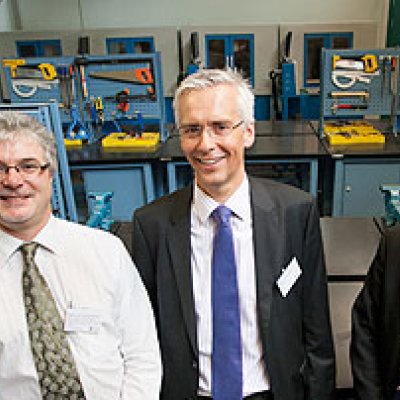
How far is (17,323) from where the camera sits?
98 centimetres

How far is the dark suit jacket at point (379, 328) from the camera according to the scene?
1064 mm

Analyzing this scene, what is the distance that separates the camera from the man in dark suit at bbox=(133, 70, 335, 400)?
3.77 ft

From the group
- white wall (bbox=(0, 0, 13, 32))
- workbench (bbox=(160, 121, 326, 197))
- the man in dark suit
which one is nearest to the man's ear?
the man in dark suit

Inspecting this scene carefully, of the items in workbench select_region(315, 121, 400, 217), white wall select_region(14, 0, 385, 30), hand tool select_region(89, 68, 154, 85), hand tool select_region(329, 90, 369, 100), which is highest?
white wall select_region(14, 0, 385, 30)

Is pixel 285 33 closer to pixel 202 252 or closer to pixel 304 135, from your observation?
pixel 304 135

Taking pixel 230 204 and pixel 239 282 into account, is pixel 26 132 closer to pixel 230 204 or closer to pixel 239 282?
pixel 230 204

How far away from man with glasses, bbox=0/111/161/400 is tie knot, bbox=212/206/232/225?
27 centimetres

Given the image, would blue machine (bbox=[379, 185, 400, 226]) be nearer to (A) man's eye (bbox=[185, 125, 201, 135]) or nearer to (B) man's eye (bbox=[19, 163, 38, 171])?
(A) man's eye (bbox=[185, 125, 201, 135])

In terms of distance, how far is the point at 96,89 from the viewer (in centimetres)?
353

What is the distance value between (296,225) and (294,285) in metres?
0.17

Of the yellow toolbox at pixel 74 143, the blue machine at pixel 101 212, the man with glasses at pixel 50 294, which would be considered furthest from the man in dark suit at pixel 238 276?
the yellow toolbox at pixel 74 143

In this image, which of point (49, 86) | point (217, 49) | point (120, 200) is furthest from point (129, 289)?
point (217, 49)

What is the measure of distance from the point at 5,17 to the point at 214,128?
6.03 metres

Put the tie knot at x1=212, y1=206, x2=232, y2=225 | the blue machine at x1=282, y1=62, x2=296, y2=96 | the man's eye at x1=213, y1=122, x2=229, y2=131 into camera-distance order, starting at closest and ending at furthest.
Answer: the man's eye at x1=213, y1=122, x2=229, y2=131 → the tie knot at x1=212, y1=206, x2=232, y2=225 → the blue machine at x1=282, y1=62, x2=296, y2=96
